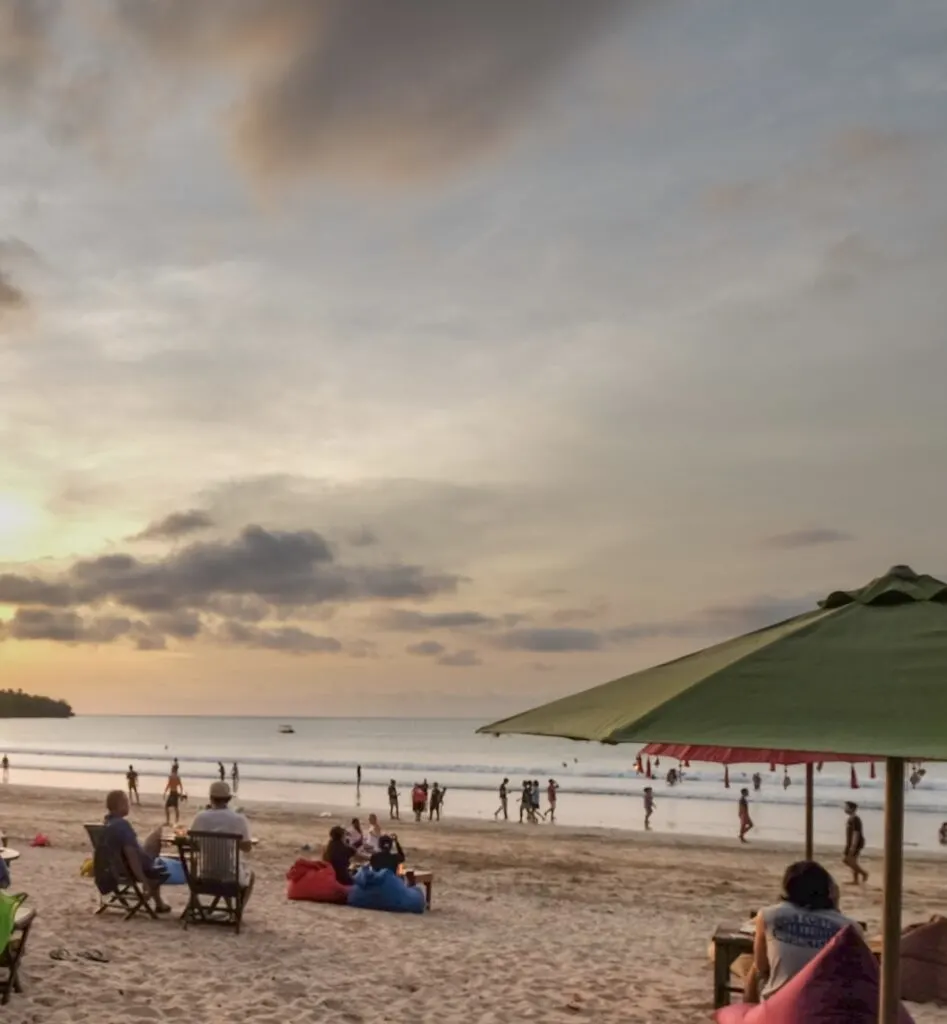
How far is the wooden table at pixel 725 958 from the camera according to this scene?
23.7 ft

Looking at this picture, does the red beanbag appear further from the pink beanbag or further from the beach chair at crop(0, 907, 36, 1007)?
the pink beanbag

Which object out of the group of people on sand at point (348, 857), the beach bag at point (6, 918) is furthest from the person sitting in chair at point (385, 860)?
the beach bag at point (6, 918)

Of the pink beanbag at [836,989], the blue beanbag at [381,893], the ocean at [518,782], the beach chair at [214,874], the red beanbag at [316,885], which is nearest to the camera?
the pink beanbag at [836,989]

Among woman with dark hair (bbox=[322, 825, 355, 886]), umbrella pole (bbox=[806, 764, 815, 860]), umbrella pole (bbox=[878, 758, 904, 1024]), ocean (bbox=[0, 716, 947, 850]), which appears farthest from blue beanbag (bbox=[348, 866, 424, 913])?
ocean (bbox=[0, 716, 947, 850])

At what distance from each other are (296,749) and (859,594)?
11014cm

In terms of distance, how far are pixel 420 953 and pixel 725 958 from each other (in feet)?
10.3

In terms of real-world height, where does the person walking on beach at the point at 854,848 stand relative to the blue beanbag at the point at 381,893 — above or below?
below

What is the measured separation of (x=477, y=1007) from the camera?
24.5ft

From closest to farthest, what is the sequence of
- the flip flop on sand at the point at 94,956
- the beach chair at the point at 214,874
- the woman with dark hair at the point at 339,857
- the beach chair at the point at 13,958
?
the beach chair at the point at 13,958, the flip flop on sand at the point at 94,956, the beach chair at the point at 214,874, the woman with dark hair at the point at 339,857

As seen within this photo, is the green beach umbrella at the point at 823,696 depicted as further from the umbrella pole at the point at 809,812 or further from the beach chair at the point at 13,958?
the umbrella pole at the point at 809,812

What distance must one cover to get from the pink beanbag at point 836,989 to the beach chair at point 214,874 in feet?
18.5

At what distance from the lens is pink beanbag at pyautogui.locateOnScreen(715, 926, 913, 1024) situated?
5.24 metres

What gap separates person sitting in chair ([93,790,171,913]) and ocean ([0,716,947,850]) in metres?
21.7

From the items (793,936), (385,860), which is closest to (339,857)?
(385,860)
